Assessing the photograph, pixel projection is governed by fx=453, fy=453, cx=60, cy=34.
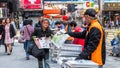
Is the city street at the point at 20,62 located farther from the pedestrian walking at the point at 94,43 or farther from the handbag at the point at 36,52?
the pedestrian walking at the point at 94,43

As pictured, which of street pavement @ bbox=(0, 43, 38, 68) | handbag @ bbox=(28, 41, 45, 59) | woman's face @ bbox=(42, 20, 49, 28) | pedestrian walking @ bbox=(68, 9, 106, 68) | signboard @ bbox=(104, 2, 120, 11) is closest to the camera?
pedestrian walking @ bbox=(68, 9, 106, 68)

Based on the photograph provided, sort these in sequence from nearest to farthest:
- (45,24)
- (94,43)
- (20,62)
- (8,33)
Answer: (94,43) → (45,24) → (20,62) → (8,33)

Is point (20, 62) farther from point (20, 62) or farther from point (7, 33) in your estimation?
point (7, 33)

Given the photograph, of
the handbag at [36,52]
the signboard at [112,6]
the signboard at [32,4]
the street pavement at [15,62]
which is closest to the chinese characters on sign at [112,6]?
the signboard at [112,6]

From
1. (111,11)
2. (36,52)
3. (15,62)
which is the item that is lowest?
(111,11)

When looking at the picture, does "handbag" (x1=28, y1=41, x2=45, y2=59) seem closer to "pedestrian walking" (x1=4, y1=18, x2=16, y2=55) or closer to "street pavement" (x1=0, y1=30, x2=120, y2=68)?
"street pavement" (x1=0, y1=30, x2=120, y2=68)


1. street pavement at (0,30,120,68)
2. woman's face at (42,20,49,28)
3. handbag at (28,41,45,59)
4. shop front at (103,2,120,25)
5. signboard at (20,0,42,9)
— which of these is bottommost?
shop front at (103,2,120,25)

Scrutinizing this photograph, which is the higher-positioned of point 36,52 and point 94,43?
point 94,43

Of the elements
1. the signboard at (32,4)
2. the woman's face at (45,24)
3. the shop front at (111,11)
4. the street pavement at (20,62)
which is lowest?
the shop front at (111,11)

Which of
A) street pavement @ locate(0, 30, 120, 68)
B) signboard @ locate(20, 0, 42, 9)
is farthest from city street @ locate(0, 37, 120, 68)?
signboard @ locate(20, 0, 42, 9)

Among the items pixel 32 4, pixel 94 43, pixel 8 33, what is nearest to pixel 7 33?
pixel 8 33

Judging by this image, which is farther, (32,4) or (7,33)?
(32,4)

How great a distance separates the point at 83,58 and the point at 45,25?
4095 millimetres

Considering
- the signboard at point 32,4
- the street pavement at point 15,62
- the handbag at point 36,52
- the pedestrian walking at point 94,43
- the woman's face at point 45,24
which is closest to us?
the pedestrian walking at point 94,43
